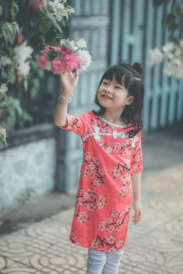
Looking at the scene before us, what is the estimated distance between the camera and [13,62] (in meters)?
3.14

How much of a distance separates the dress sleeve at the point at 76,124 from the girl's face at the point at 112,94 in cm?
14

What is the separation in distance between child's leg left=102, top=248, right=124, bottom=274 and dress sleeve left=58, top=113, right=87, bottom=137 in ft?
2.37

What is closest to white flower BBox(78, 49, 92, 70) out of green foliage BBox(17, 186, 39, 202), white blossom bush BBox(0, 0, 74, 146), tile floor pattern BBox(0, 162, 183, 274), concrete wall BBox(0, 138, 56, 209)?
white blossom bush BBox(0, 0, 74, 146)

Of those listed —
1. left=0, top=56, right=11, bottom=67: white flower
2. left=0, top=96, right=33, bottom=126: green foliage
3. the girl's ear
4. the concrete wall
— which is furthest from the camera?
the concrete wall

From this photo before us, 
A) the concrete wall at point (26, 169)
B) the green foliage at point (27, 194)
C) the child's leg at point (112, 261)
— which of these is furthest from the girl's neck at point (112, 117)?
the green foliage at point (27, 194)

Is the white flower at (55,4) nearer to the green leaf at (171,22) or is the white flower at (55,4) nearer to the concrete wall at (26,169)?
the green leaf at (171,22)

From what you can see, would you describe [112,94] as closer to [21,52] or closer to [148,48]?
[21,52]

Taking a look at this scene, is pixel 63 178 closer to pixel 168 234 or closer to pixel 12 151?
pixel 12 151

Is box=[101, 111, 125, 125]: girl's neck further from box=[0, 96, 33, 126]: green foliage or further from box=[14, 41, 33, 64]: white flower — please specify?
box=[0, 96, 33, 126]: green foliage

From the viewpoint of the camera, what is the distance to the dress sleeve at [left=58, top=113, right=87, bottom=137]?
8.46 feet

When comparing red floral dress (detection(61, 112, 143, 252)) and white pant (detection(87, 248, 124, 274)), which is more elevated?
red floral dress (detection(61, 112, 143, 252))

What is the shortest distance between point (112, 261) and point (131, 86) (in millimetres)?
1019

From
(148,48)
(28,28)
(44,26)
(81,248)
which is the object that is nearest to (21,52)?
(28,28)

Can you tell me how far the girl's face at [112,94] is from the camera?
2615 mm
